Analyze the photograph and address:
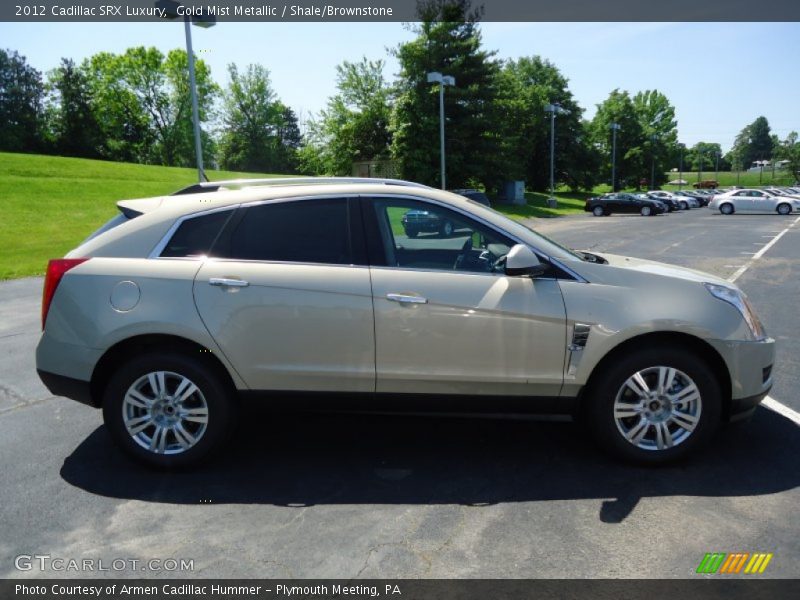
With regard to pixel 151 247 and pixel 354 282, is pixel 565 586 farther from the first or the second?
pixel 151 247

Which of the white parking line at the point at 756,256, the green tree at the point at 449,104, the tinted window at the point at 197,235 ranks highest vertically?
the green tree at the point at 449,104

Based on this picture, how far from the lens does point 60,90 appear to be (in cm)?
7550

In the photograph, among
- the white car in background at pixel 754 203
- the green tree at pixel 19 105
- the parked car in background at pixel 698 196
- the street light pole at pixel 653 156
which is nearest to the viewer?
the white car in background at pixel 754 203

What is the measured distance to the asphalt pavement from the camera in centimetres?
305

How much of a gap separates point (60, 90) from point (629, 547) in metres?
87.4

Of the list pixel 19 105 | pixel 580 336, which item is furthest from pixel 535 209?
pixel 19 105

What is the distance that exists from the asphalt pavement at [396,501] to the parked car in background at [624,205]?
1485 inches

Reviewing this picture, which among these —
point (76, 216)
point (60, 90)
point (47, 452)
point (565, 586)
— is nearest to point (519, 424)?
point (565, 586)

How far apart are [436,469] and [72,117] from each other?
8256cm

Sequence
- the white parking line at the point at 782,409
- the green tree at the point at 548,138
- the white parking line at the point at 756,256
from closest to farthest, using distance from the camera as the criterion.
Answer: the white parking line at the point at 782,409 < the white parking line at the point at 756,256 < the green tree at the point at 548,138

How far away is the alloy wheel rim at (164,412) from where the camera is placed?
3963 millimetres

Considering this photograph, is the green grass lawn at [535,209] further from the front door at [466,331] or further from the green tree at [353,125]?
the front door at [466,331]

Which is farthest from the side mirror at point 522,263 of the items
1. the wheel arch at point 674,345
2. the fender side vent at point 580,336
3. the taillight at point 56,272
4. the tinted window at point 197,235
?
the taillight at point 56,272

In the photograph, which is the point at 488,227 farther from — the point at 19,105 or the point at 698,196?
the point at 19,105
